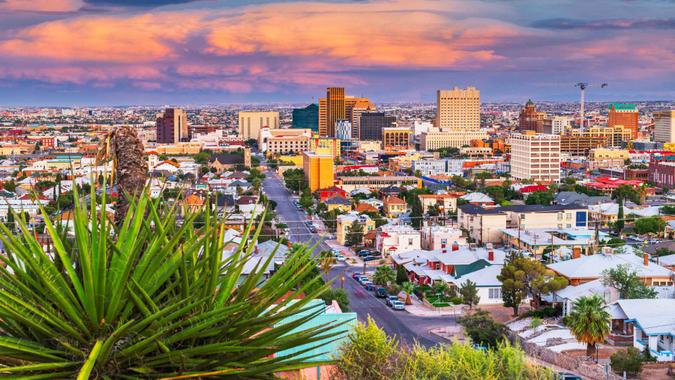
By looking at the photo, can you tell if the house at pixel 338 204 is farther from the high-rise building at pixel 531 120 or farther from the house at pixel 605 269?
the high-rise building at pixel 531 120

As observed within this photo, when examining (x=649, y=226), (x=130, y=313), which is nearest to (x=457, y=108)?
(x=649, y=226)

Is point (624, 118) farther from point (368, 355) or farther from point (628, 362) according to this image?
point (368, 355)

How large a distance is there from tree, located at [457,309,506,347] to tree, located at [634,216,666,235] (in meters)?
22.5

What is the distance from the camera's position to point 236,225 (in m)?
37.3

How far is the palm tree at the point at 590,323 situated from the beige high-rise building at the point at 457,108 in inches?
5405

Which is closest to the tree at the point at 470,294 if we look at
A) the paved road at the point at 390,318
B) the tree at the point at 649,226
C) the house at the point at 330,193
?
the paved road at the point at 390,318

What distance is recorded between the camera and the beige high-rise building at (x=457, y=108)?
156m

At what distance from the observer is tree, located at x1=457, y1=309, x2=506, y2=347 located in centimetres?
1911

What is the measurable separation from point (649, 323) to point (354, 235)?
67.2 feet

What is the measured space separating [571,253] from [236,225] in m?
13.8

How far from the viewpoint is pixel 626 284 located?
75.1ft

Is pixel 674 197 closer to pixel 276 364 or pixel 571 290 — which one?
pixel 571 290

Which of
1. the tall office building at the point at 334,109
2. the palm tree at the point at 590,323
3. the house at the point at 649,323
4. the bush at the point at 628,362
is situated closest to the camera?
the bush at the point at 628,362

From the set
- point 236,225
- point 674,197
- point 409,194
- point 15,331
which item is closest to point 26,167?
point 409,194
